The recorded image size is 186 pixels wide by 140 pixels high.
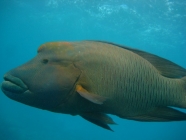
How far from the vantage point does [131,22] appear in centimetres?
3450

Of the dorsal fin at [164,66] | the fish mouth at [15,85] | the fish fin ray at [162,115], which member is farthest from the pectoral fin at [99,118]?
the dorsal fin at [164,66]

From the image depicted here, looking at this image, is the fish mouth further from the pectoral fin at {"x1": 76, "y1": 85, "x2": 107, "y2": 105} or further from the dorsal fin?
the dorsal fin

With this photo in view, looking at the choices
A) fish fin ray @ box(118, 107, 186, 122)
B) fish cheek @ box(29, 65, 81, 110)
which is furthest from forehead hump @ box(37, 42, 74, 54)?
fish fin ray @ box(118, 107, 186, 122)

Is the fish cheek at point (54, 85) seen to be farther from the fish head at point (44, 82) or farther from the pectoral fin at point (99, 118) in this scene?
the pectoral fin at point (99, 118)

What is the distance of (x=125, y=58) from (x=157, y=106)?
2.12ft

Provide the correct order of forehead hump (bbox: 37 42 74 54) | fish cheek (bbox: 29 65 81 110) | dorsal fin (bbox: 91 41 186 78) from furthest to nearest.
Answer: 1. dorsal fin (bbox: 91 41 186 78)
2. forehead hump (bbox: 37 42 74 54)
3. fish cheek (bbox: 29 65 81 110)

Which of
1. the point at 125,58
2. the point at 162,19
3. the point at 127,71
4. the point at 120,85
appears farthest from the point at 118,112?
the point at 162,19

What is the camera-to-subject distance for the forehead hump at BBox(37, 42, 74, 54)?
95.2 inches

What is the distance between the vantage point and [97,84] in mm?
2229

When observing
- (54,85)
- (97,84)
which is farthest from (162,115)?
(54,85)

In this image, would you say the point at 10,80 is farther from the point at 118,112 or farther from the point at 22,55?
the point at 22,55

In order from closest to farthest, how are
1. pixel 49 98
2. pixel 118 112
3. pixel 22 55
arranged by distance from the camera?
pixel 49 98 → pixel 118 112 → pixel 22 55

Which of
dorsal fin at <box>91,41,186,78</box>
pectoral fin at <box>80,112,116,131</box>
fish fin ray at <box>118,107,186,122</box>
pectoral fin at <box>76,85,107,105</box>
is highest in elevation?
dorsal fin at <box>91,41,186,78</box>

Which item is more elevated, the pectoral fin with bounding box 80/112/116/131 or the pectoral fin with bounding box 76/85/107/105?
the pectoral fin with bounding box 76/85/107/105
